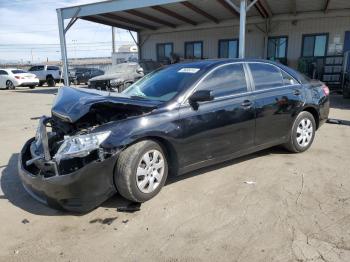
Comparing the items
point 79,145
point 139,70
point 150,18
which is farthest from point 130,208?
point 150,18

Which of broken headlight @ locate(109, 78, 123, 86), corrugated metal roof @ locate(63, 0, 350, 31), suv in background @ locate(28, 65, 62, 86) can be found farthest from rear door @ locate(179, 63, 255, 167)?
suv in background @ locate(28, 65, 62, 86)

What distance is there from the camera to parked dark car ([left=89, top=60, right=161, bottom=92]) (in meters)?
13.6

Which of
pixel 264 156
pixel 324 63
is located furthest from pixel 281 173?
pixel 324 63

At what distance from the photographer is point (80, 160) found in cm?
328

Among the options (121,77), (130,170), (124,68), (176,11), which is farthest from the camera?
(176,11)

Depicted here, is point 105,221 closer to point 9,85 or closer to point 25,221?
point 25,221

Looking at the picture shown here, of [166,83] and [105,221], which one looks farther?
[166,83]

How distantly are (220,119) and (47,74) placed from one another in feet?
79.9

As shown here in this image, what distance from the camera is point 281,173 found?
4605 mm

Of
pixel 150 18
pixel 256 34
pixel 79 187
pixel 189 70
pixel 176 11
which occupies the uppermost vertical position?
pixel 176 11

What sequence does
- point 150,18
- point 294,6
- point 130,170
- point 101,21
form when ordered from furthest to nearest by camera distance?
point 101,21 → point 150,18 → point 294,6 → point 130,170

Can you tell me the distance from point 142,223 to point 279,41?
55.7ft

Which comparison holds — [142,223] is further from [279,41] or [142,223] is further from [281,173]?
[279,41]

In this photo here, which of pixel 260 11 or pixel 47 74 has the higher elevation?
pixel 260 11
